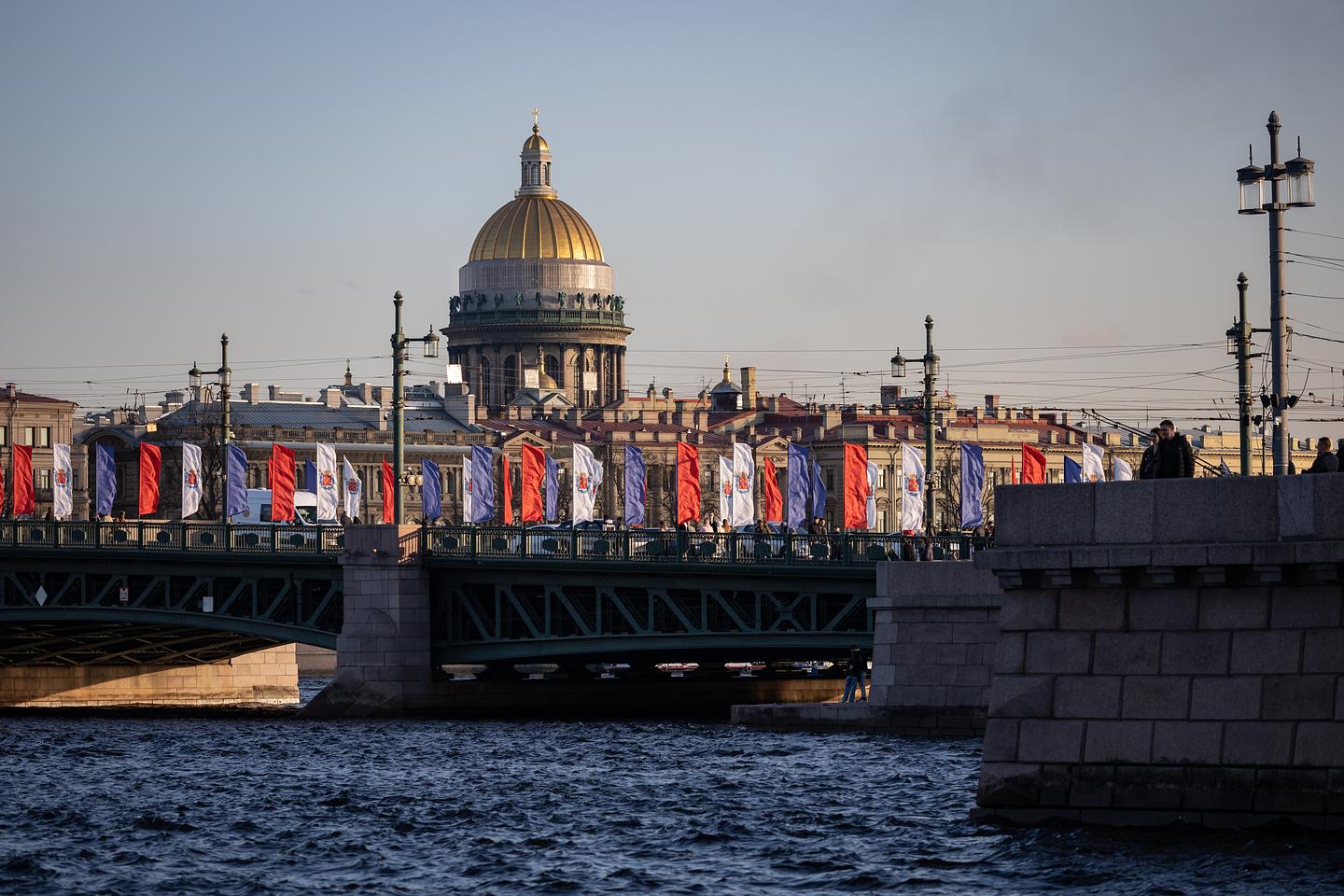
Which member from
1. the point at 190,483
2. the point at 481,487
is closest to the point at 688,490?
the point at 481,487

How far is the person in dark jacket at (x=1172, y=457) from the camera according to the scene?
2505 centimetres

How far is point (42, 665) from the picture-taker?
60.3 meters

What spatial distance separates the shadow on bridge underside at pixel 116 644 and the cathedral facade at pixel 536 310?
368ft

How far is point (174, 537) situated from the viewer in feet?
180

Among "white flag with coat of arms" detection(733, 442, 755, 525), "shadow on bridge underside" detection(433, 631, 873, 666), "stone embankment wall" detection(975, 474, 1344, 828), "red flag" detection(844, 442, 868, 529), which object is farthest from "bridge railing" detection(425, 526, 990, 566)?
"stone embankment wall" detection(975, 474, 1344, 828)

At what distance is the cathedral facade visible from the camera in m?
176

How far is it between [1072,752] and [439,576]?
94.1 ft

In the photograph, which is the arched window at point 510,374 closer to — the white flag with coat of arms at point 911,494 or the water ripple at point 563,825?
the white flag with coat of arms at point 911,494

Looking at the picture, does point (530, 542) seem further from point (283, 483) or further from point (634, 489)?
point (283, 483)

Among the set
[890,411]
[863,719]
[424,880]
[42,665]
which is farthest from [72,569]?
[890,411]

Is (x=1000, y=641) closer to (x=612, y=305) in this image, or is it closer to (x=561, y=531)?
(x=561, y=531)

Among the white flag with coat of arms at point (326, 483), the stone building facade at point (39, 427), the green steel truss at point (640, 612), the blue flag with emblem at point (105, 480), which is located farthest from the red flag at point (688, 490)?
the stone building facade at point (39, 427)

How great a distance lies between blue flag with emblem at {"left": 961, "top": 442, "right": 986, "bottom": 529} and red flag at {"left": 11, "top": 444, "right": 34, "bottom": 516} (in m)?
24.6

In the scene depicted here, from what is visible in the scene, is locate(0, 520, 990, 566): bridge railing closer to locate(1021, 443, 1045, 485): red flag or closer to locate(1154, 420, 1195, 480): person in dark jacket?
locate(1021, 443, 1045, 485): red flag
